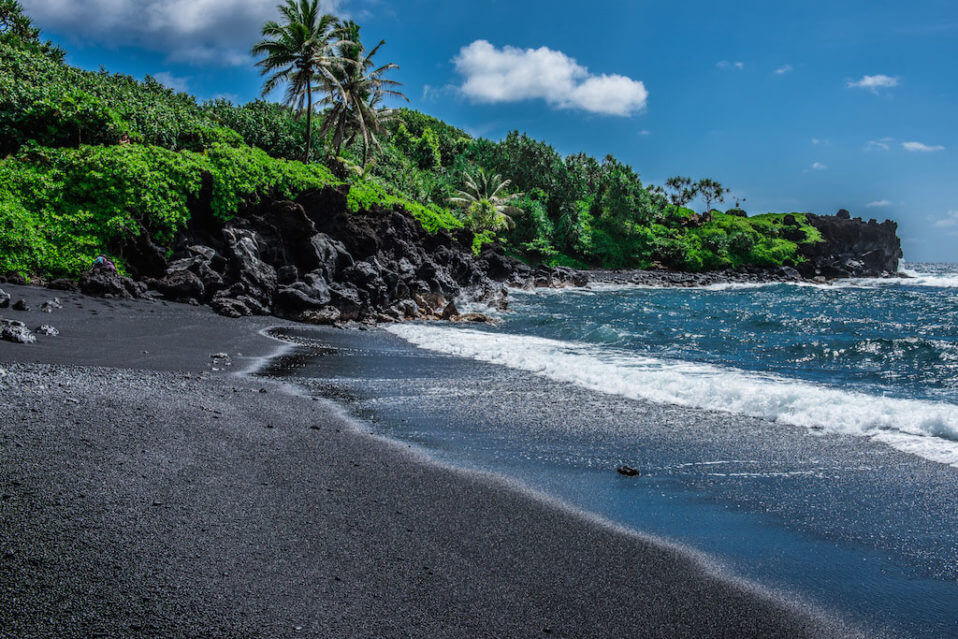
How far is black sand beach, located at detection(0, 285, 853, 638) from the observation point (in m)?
2.92

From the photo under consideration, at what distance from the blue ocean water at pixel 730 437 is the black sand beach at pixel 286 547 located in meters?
0.67

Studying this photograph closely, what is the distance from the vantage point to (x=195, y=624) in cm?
278

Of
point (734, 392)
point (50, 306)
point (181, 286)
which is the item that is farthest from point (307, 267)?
point (734, 392)

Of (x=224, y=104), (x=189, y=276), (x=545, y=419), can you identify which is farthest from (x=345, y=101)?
(x=545, y=419)

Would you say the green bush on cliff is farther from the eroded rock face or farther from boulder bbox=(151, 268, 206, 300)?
boulder bbox=(151, 268, 206, 300)

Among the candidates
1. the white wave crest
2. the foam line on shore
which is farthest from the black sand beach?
the white wave crest

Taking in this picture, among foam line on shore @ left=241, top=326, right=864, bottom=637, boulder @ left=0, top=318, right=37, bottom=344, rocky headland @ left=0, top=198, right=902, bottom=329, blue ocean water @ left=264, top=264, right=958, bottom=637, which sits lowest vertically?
foam line on shore @ left=241, top=326, right=864, bottom=637

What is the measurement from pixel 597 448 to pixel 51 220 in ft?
55.4

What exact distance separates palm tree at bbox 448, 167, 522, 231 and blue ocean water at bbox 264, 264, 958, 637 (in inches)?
1426

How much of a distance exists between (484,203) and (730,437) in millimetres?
46026

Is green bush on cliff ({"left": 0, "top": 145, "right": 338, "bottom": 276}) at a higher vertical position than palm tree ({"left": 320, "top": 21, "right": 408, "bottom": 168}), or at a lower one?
lower

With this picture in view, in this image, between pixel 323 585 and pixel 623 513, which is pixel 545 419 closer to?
pixel 623 513

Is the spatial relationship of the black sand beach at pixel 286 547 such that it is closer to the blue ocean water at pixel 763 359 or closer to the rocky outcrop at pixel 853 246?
the blue ocean water at pixel 763 359

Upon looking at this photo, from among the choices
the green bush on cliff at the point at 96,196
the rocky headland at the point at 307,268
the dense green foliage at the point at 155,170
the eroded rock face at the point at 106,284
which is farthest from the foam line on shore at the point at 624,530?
the dense green foliage at the point at 155,170
